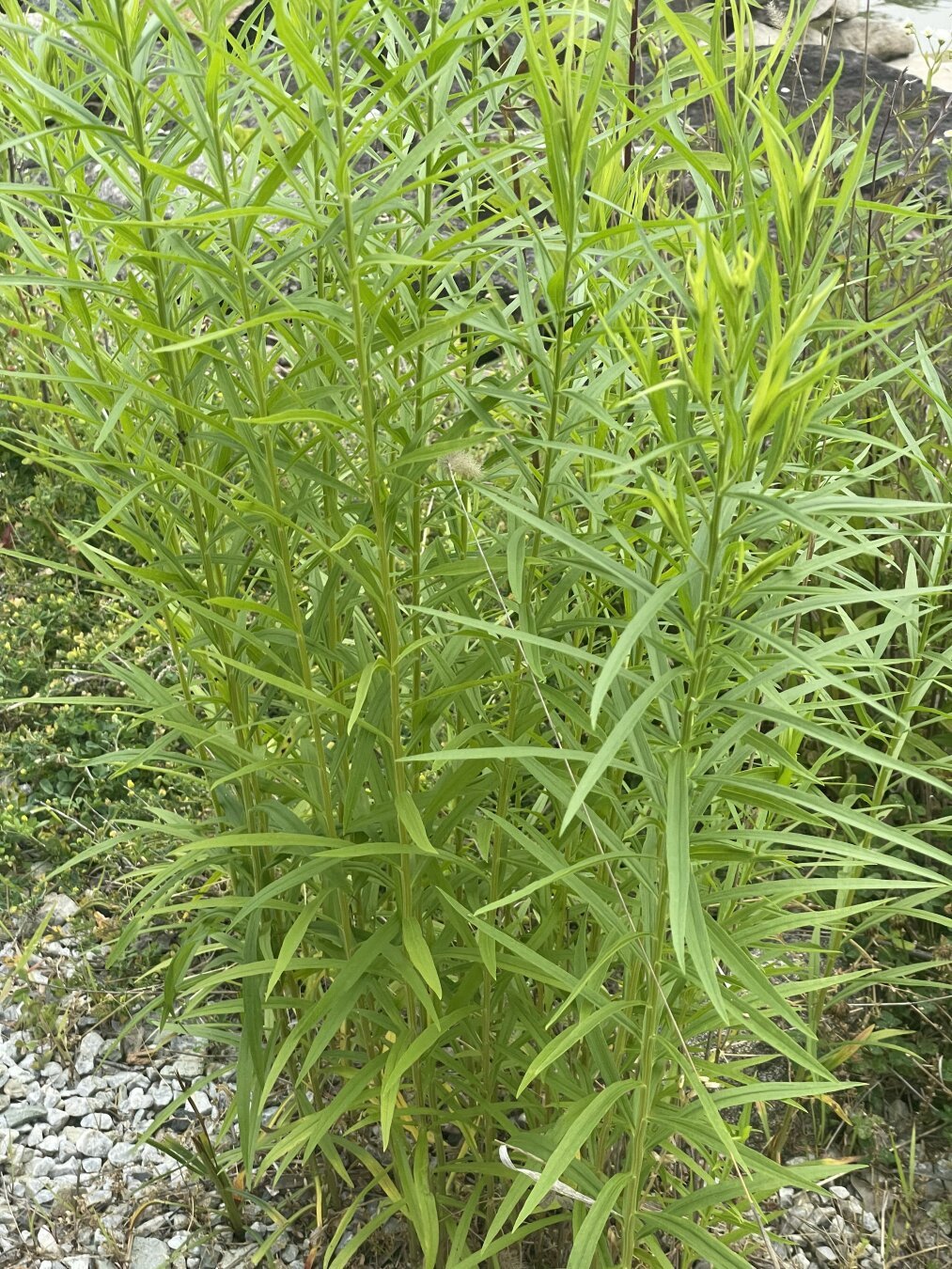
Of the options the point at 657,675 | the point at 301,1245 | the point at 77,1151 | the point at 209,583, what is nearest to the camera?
the point at 657,675

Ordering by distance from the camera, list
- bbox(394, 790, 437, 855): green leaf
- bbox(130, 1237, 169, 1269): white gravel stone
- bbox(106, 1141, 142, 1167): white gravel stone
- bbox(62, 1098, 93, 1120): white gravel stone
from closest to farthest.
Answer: bbox(394, 790, 437, 855): green leaf < bbox(130, 1237, 169, 1269): white gravel stone < bbox(106, 1141, 142, 1167): white gravel stone < bbox(62, 1098, 93, 1120): white gravel stone

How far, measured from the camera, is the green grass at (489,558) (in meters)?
1.02

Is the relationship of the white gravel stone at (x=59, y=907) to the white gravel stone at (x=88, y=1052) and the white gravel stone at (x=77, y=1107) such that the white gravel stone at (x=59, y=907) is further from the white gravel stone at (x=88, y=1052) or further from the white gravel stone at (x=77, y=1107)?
the white gravel stone at (x=77, y=1107)

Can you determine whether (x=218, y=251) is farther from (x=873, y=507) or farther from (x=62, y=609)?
(x=62, y=609)

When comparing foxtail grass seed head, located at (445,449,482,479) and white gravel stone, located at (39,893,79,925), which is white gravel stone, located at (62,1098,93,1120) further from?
foxtail grass seed head, located at (445,449,482,479)

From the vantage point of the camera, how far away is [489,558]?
132cm

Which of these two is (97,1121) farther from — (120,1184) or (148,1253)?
(148,1253)

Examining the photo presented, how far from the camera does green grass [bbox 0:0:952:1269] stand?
102cm

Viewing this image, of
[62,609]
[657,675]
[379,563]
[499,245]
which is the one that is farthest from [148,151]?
[62,609]

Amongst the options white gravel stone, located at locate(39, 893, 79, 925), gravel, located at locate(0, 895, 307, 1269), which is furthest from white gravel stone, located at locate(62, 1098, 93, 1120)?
white gravel stone, located at locate(39, 893, 79, 925)

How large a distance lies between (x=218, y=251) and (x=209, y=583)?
391mm

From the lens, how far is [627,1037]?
4.97 feet

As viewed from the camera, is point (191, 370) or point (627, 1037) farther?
point (627, 1037)

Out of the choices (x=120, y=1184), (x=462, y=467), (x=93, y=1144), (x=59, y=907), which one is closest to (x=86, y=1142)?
(x=93, y=1144)
